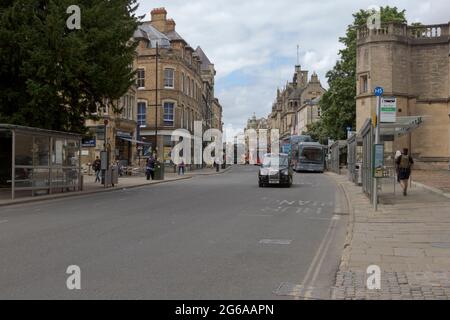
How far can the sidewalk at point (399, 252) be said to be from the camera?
6.62 meters

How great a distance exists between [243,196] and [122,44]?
8581mm

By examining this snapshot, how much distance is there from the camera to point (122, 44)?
77.9 feet

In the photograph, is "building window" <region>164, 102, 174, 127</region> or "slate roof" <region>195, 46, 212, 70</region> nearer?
"building window" <region>164, 102, 174, 127</region>

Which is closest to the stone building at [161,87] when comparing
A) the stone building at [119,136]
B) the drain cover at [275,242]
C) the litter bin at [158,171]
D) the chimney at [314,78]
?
the stone building at [119,136]

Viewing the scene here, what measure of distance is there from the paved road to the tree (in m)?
44.4

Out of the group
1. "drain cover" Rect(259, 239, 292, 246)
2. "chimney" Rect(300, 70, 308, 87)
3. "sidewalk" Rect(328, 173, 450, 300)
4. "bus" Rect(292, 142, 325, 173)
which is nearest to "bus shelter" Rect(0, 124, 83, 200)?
"drain cover" Rect(259, 239, 292, 246)

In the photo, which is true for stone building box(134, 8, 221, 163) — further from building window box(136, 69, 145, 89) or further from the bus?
the bus

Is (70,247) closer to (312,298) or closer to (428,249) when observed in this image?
(312,298)

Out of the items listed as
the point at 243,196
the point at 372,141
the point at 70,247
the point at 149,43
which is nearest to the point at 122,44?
the point at 243,196

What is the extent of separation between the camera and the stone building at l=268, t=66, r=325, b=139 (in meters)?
113

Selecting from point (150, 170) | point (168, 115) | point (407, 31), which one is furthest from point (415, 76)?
point (150, 170)

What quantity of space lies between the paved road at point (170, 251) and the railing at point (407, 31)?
34.6m

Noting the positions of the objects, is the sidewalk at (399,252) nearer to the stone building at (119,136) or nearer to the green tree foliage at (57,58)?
the green tree foliage at (57,58)

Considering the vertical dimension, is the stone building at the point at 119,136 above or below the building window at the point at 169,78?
below
